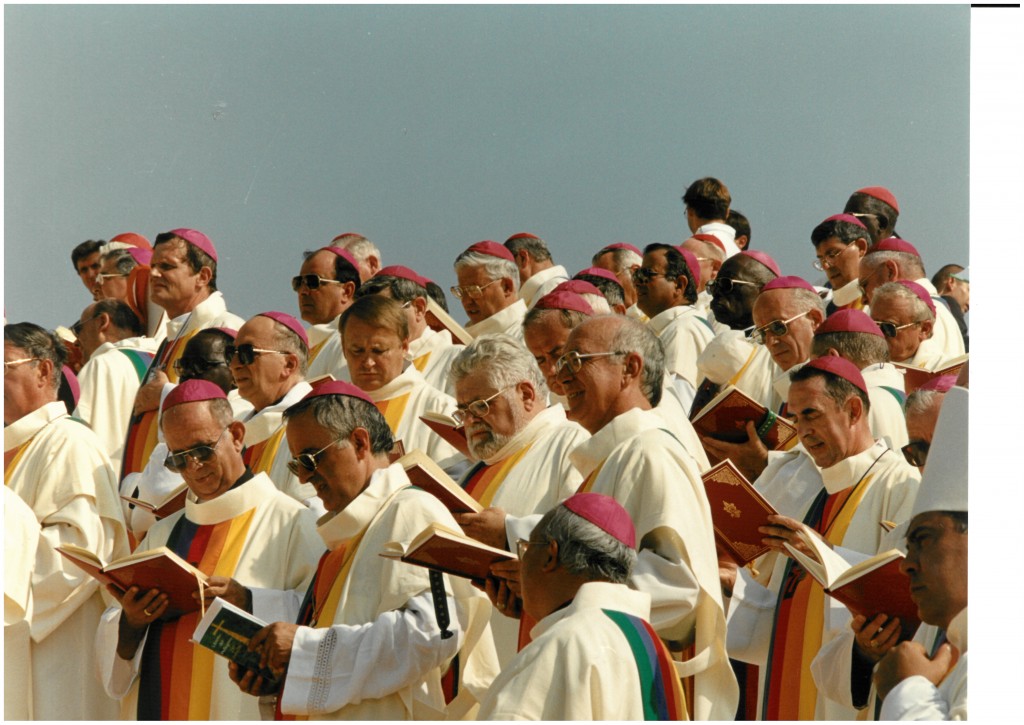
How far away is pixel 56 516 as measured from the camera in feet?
23.6

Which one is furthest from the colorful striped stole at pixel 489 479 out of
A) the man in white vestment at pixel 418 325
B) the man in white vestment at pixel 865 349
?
the man in white vestment at pixel 418 325

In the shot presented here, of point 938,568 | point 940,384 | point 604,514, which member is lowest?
point 938,568

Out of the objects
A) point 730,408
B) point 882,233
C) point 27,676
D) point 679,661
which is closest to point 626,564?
point 679,661

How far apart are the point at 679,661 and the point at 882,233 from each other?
19.1 feet

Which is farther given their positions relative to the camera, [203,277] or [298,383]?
[203,277]

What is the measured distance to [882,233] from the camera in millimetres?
10875

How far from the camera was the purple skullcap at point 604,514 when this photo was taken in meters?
4.62

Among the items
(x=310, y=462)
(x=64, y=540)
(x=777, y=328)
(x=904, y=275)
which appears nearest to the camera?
(x=310, y=462)

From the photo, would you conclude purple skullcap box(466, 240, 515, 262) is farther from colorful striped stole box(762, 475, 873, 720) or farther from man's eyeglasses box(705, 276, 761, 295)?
colorful striped stole box(762, 475, 873, 720)

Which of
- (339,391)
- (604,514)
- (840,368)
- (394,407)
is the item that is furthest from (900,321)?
(604,514)

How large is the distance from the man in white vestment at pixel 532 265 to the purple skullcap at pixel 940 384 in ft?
13.8

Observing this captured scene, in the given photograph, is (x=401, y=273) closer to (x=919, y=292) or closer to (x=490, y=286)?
(x=490, y=286)

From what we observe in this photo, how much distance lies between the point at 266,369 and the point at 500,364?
168cm

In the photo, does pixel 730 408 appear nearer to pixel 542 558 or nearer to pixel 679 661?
pixel 679 661
